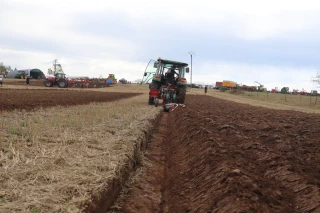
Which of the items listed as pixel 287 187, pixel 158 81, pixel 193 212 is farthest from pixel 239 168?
pixel 158 81

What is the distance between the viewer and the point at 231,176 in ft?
15.6

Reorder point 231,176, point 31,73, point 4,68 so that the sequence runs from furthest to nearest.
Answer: point 4,68
point 31,73
point 231,176

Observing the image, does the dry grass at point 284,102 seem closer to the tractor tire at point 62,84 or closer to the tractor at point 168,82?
the tractor at point 168,82

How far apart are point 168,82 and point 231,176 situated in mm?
15899

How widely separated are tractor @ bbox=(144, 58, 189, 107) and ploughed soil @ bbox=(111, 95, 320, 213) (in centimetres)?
1140

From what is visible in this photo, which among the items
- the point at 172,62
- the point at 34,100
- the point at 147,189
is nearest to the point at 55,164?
the point at 147,189

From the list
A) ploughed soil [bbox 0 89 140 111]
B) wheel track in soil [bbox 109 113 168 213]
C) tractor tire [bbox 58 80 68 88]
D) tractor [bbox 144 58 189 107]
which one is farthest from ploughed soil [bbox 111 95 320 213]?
tractor tire [bbox 58 80 68 88]

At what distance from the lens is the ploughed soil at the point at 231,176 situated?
4.04 meters

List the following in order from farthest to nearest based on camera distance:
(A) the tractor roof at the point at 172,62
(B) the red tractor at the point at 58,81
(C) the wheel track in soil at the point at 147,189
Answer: (B) the red tractor at the point at 58,81 < (A) the tractor roof at the point at 172,62 < (C) the wheel track in soil at the point at 147,189

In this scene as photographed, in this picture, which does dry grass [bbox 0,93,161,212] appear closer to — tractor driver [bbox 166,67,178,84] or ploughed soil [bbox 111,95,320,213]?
ploughed soil [bbox 111,95,320,213]

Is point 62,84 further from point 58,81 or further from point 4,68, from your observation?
point 4,68

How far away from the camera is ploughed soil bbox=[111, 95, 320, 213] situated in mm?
4043

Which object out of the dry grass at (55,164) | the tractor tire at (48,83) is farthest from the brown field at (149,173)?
the tractor tire at (48,83)

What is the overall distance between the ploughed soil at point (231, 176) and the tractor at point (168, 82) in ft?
37.4
